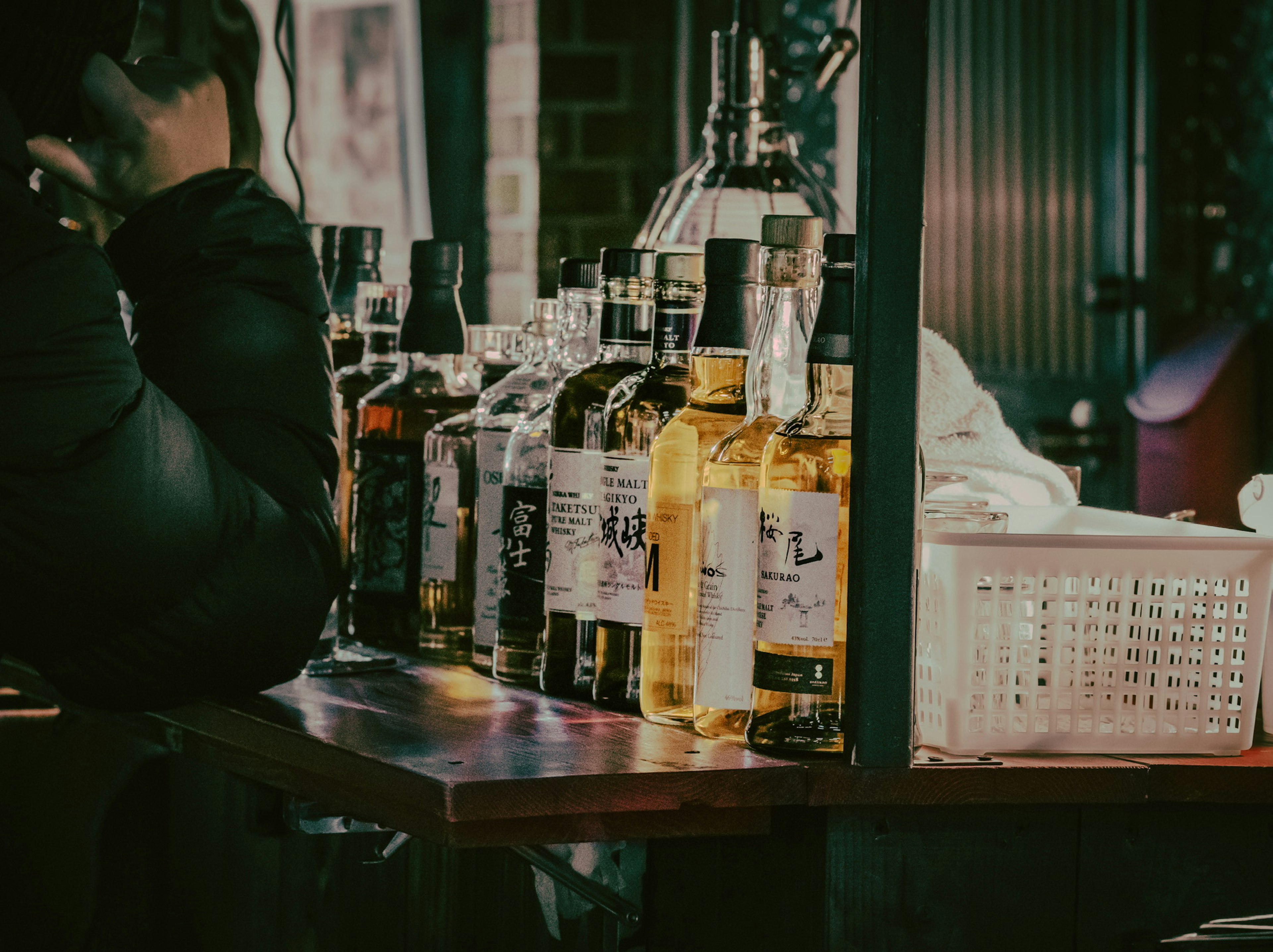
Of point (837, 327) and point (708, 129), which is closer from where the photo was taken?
point (837, 327)

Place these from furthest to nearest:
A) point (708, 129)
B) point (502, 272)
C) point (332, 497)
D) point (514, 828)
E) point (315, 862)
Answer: point (502, 272) → point (708, 129) → point (315, 862) → point (332, 497) → point (514, 828)

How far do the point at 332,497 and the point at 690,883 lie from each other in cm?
39

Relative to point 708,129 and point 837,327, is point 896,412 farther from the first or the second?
point 708,129

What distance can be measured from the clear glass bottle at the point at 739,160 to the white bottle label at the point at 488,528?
423 mm

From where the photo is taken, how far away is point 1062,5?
141 inches

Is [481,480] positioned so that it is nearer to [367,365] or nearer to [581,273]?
[581,273]

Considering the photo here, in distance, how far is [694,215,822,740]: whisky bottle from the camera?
90 cm

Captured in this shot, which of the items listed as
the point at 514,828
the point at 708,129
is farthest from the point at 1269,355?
the point at 514,828

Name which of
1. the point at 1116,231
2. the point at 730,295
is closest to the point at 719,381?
the point at 730,295

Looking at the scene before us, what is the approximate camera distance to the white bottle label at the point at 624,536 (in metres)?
0.99

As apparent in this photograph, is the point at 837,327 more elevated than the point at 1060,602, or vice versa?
the point at 837,327

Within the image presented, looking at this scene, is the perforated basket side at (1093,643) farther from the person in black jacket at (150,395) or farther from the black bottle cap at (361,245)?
the black bottle cap at (361,245)

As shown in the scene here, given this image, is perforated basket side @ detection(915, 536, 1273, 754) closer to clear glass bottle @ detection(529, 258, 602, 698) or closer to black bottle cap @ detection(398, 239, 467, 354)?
clear glass bottle @ detection(529, 258, 602, 698)

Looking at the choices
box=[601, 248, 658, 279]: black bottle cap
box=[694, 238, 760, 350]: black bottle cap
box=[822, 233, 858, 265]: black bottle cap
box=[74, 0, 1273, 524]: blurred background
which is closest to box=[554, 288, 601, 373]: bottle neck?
box=[601, 248, 658, 279]: black bottle cap
